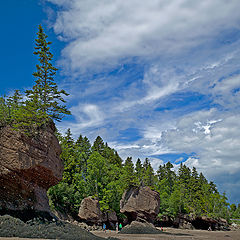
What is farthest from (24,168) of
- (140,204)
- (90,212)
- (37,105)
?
(140,204)

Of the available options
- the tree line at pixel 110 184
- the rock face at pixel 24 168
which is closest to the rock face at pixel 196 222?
the tree line at pixel 110 184

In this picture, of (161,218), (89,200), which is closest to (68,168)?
(89,200)

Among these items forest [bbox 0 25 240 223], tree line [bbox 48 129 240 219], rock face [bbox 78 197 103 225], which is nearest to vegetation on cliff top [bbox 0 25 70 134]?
forest [bbox 0 25 240 223]

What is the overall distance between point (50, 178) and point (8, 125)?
651cm

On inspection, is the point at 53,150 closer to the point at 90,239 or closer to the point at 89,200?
the point at 90,239

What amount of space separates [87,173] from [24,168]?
138 feet

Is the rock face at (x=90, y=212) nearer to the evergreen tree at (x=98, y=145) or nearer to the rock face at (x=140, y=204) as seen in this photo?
the rock face at (x=140, y=204)

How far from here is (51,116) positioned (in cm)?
2512

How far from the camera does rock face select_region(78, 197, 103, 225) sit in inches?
1948

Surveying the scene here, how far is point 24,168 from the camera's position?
20750 mm

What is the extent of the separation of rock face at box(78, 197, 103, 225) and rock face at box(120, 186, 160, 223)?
514 cm

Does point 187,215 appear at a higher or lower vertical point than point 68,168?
lower

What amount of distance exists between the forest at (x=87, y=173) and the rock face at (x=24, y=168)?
38.5 inches

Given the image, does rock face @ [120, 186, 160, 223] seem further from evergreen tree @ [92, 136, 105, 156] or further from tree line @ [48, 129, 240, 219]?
evergreen tree @ [92, 136, 105, 156]
